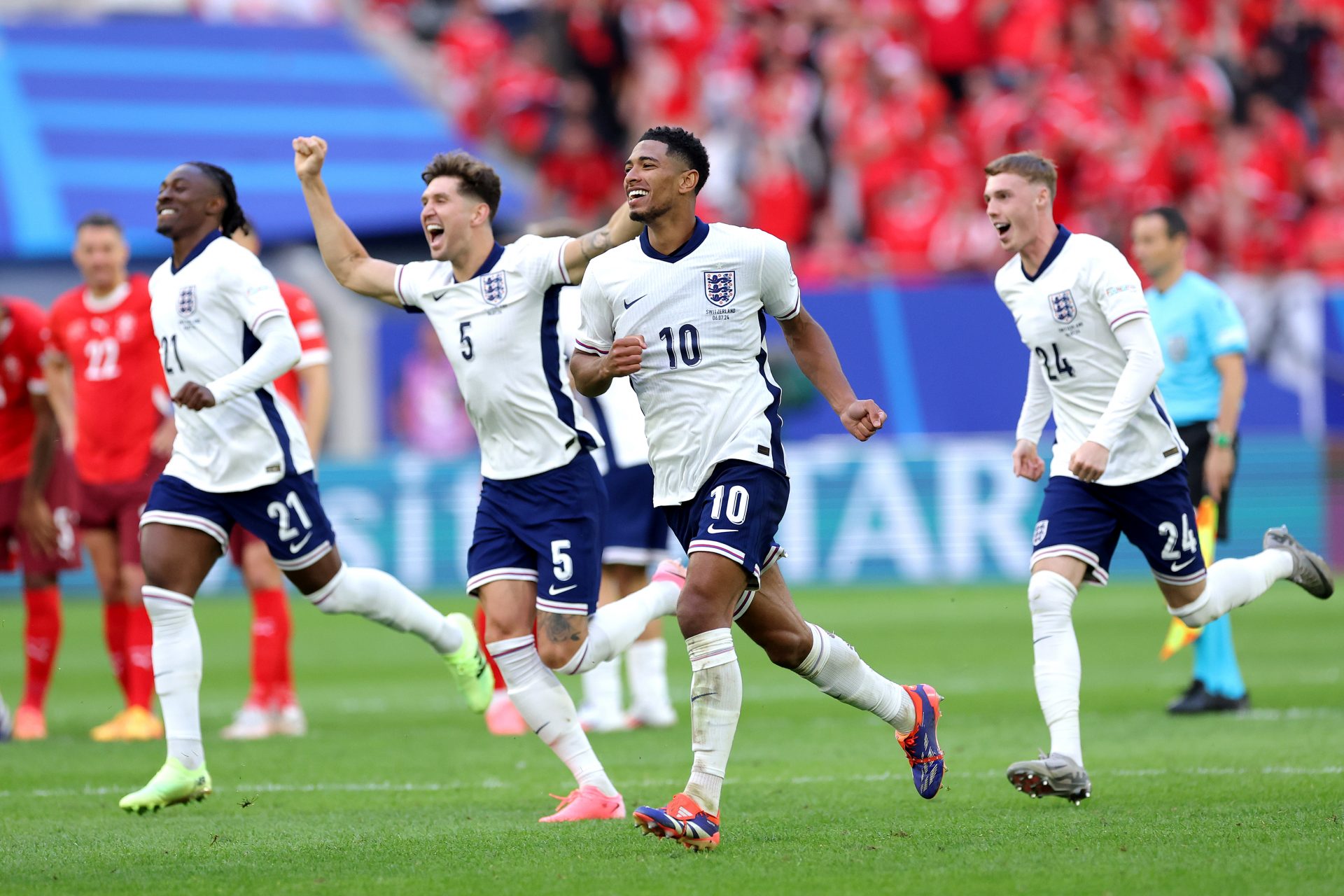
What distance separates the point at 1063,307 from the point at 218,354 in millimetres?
3371

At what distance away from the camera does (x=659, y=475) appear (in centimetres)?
628

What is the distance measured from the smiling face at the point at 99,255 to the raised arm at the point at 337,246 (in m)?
3.06

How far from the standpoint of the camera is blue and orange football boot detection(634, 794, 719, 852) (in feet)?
18.5

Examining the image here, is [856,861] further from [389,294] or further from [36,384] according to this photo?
[36,384]

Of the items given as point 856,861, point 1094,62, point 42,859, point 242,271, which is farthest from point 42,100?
point 856,861

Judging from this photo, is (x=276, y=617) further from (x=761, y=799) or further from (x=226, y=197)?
(x=761, y=799)

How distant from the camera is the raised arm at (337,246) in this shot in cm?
698

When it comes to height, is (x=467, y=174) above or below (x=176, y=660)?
above

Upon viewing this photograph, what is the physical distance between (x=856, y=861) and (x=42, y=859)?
270 cm

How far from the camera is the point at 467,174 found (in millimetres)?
6898

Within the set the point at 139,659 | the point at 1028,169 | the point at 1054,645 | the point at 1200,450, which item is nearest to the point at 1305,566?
the point at 1054,645

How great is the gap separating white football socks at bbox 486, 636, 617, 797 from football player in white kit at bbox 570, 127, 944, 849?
2.39 feet

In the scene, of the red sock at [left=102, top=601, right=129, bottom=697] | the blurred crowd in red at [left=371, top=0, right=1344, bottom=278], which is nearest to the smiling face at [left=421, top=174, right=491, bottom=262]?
the red sock at [left=102, top=601, right=129, bottom=697]

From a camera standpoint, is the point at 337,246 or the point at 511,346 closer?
the point at 511,346
